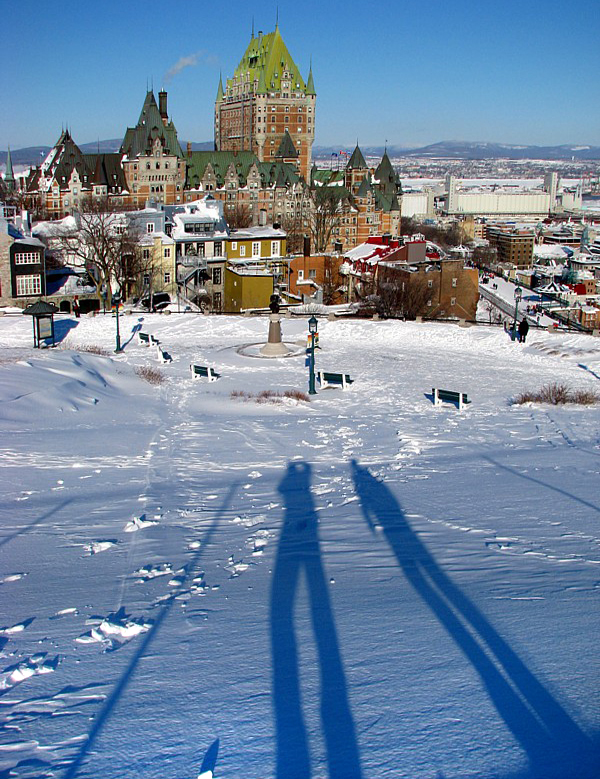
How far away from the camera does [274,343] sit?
91.5 ft

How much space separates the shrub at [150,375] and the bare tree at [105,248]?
17852 millimetres

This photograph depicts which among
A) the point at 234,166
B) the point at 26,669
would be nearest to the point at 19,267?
the point at 26,669

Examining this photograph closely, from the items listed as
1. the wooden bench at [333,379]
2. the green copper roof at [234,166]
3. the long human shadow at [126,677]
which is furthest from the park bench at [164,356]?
the green copper roof at [234,166]

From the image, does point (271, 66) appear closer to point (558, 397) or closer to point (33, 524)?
point (558, 397)

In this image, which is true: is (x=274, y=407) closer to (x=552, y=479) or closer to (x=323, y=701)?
(x=552, y=479)

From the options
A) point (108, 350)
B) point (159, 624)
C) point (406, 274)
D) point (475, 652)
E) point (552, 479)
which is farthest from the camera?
point (406, 274)

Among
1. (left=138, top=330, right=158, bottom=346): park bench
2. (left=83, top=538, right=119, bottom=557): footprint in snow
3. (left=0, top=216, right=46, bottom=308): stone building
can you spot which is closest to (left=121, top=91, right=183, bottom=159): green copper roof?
(left=0, top=216, right=46, bottom=308): stone building

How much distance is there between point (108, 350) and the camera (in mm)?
28266

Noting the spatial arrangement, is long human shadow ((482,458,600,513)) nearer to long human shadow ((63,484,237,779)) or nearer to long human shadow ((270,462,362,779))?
long human shadow ((270,462,362,779))

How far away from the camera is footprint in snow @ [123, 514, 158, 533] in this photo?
380 inches

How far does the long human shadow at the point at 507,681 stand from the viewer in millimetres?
4793

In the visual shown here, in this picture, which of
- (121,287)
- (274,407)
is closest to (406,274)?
(121,287)

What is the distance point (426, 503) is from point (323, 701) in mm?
5765

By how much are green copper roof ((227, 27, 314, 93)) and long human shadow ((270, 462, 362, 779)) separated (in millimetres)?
126680
